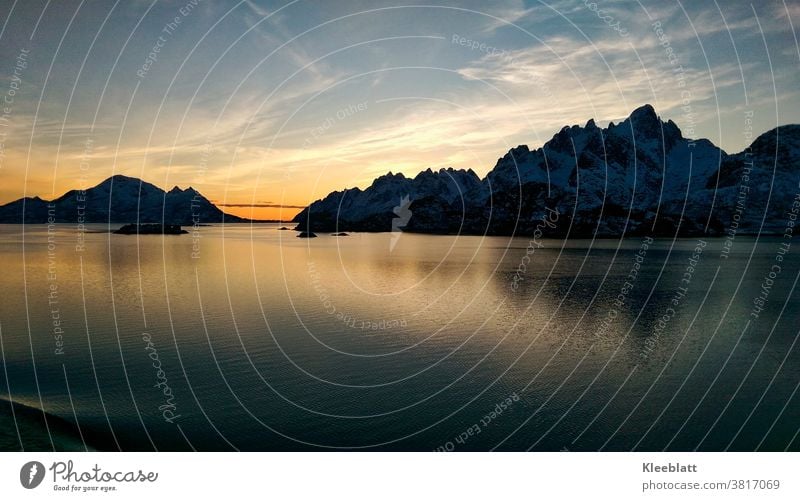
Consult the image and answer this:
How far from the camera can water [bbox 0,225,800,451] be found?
1992cm

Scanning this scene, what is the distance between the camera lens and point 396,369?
2745 centimetres

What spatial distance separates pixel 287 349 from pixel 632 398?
60.6 feet

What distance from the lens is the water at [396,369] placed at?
1992cm
